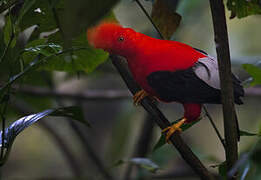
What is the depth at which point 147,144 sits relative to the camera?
2.36 m

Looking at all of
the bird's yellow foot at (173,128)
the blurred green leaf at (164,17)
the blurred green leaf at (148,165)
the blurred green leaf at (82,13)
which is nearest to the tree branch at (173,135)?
the bird's yellow foot at (173,128)

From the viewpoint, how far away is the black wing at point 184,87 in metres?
1.11

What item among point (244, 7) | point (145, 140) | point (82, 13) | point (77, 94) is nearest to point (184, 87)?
point (244, 7)

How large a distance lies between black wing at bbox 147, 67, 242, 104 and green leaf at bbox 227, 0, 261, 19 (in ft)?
0.68

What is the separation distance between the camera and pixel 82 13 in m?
0.52

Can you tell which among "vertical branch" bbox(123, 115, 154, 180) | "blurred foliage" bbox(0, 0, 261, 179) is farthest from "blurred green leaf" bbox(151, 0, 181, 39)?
"vertical branch" bbox(123, 115, 154, 180)

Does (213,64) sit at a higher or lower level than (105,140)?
higher

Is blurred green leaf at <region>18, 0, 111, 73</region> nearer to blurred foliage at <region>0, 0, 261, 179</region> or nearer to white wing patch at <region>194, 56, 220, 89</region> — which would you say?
blurred foliage at <region>0, 0, 261, 179</region>

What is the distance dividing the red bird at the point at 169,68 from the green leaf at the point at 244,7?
185mm

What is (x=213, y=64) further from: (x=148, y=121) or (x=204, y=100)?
(x=148, y=121)

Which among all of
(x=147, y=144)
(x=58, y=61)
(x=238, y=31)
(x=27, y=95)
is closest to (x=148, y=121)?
(x=147, y=144)

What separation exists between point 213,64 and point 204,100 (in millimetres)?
104

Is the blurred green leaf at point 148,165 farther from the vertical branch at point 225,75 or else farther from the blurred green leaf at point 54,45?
the vertical branch at point 225,75

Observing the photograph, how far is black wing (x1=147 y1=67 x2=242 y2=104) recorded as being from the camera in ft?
3.65
